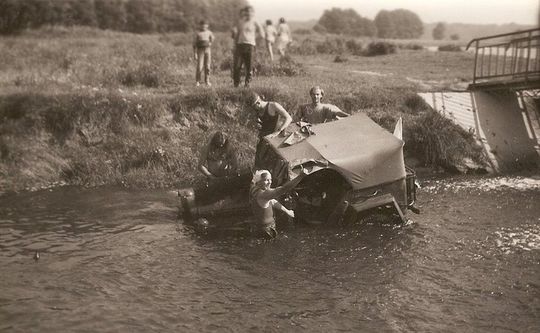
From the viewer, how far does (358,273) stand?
9.56 metres

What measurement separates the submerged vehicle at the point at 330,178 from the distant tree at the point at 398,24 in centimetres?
6245

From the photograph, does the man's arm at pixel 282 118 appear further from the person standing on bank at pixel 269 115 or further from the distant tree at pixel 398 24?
the distant tree at pixel 398 24

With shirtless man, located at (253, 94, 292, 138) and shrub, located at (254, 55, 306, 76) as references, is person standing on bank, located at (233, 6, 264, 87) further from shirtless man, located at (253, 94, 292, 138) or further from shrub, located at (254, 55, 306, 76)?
shirtless man, located at (253, 94, 292, 138)

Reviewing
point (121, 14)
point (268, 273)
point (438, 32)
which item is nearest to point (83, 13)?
point (121, 14)

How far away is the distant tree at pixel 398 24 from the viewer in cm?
7281

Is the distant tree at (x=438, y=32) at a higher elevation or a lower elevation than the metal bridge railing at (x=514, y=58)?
higher

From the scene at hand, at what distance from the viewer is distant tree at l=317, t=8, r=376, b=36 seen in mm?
66312

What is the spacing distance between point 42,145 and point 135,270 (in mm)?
7464

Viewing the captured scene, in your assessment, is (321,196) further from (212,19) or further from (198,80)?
(212,19)

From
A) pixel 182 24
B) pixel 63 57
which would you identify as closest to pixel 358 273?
pixel 63 57

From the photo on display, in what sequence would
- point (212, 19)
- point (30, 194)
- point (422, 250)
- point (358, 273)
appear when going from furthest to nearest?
point (212, 19), point (30, 194), point (422, 250), point (358, 273)

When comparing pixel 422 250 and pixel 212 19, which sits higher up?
pixel 212 19

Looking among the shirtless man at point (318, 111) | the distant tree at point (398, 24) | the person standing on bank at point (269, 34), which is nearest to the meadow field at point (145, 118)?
the shirtless man at point (318, 111)

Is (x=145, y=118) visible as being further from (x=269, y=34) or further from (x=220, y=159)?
(x=269, y=34)
